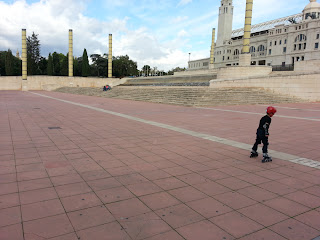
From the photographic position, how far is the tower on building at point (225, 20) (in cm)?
8156

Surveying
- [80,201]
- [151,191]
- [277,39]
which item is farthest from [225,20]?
[80,201]

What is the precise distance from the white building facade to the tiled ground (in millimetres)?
51626

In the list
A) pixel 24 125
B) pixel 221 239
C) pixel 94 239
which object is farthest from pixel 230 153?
pixel 24 125

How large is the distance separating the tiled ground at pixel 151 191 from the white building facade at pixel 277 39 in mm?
51626

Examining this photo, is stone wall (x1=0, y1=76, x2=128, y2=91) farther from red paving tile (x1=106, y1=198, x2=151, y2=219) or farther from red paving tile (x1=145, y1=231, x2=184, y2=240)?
red paving tile (x1=145, y1=231, x2=184, y2=240)

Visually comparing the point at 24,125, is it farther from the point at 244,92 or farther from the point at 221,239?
the point at 244,92

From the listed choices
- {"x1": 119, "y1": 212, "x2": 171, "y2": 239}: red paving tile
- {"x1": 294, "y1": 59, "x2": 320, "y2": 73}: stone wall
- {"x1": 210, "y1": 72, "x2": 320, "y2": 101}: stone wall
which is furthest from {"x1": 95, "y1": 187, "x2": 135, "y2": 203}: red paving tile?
{"x1": 294, "y1": 59, "x2": 320, "y2": 73}: stone wall

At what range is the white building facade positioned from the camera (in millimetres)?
56750

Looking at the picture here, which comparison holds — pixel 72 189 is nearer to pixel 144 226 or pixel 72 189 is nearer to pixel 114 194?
pixel 114 194

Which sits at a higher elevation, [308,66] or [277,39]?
[277,39]

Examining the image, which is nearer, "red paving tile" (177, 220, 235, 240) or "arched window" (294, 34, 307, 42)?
"red paving tile" (177, 220, 235, 240)

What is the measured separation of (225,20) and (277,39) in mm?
23174

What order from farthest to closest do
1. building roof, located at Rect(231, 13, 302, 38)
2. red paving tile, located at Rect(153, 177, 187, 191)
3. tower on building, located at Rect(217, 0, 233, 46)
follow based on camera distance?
1. tower on building, located at Rect(217, 0, 233, 46)
2. building roof, located at Rect(231, 13, 302, 38)
3. red paving tile, located at Rect(153, 177, 187, 191)

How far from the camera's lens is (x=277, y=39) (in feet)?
211
